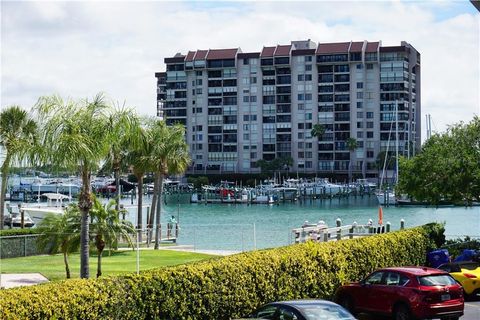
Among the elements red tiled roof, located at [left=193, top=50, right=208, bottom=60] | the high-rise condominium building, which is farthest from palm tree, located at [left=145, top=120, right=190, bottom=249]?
red tiled roof, located at [left=193, top=50, right=208, bottom=60]

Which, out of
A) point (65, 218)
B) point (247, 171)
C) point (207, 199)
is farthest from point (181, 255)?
point (247, 171)

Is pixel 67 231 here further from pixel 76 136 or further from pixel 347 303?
pixel 347 303

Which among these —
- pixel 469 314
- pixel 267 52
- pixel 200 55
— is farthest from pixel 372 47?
pixel 469 314

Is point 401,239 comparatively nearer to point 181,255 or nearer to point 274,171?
point 181,255

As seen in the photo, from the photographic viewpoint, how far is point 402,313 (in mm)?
20500

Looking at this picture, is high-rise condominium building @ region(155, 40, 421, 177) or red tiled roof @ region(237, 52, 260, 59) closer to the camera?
high-rise condominium building @ region(155, 40, 421, 177)

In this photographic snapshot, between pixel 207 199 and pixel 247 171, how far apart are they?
16.4 m

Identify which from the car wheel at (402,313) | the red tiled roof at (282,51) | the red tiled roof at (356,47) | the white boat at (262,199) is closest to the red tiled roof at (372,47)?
the red tiled roof at (356,47)

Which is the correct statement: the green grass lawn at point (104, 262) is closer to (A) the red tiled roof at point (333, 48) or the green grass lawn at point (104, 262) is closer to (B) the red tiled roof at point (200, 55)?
(A) the red tiled roof at point (333, 48)

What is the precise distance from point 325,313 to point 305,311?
432 mm

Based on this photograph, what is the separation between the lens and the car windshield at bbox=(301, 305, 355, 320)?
15.9 metres

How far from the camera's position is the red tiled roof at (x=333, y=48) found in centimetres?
18062

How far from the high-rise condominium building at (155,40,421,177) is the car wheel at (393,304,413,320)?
6127 inches

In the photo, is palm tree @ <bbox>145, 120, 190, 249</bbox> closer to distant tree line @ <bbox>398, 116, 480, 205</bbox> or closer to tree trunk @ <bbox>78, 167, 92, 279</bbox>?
distant tree line @ <bbox>398, 116, 480, 205</bbox>
